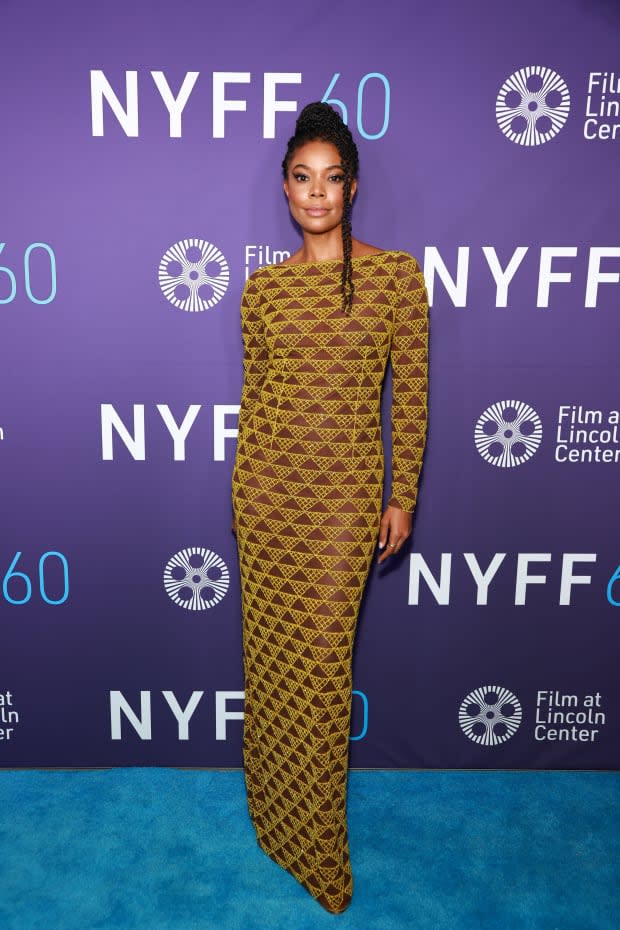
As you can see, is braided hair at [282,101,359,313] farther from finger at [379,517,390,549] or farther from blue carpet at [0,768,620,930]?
blue carpet at [0,768,620,930]

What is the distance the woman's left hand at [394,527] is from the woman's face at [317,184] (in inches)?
27.3

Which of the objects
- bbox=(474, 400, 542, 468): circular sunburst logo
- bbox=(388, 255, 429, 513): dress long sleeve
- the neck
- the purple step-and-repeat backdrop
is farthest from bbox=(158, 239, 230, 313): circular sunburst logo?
bbox=(474, 400, 542, 468): circular sunburst logo

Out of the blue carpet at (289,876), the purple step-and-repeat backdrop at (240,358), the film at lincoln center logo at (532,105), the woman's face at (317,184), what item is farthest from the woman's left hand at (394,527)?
the film at lincoln center logo at (532,105)

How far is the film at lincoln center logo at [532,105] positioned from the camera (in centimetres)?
200

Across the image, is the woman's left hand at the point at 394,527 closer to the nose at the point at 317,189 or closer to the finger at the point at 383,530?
the finger at the point at 383,530

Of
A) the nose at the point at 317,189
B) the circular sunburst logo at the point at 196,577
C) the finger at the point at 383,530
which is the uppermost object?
the nose at the point at 317,189

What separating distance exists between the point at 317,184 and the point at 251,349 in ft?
1.38

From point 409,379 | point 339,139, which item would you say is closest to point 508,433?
point 409,379

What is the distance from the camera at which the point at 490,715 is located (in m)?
2.33

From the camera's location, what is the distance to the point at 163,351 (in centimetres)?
213

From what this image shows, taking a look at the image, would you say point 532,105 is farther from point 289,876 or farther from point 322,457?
point 289,876

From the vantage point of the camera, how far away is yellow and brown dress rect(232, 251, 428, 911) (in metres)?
1.76

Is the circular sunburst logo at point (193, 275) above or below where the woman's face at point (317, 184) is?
below

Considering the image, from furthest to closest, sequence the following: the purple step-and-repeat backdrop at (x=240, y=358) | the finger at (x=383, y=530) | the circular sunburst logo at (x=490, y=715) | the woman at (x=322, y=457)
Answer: the circular sunburst logo at (x=490, y=715) < the purple step-and-repeat backdrop at (x=240, y=358) < the finger at (x=383, y=530) < the woman at (x=322, y=457)
